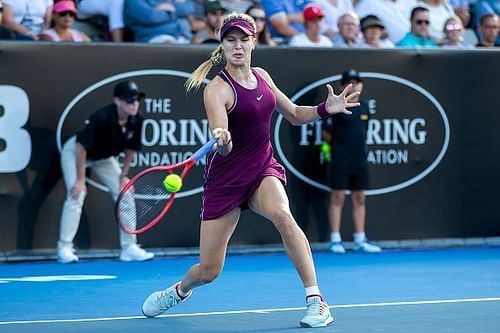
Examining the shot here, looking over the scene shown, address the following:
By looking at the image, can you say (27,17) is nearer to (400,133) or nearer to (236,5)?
(236,5)

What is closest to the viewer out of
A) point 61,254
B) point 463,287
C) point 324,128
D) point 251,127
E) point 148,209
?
point 251,127

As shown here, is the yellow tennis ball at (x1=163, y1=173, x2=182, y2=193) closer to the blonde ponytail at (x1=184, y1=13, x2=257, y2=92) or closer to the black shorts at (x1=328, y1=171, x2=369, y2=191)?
the blonde ponytail at (x1=184, y1=13, x2=257, y2=92)

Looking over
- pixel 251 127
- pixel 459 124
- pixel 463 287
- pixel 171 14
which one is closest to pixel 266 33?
pixel 171 14

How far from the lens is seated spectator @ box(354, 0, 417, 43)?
15.0m

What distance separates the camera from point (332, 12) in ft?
48.4

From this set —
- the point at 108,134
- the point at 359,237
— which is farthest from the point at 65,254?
the point at 359,237

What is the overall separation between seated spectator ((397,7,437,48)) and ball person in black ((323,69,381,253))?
200 centimetres

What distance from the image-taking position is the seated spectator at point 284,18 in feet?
46.4

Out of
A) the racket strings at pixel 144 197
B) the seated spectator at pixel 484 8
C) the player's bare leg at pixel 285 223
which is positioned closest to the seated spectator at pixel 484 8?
the seated spectator at pixel 484 8

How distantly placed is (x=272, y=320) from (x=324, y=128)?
5.31 meters

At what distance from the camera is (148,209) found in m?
8.66

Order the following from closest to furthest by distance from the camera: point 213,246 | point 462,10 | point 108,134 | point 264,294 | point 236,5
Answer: point 213,246 → point 264,294 → point 108,134 → point 236,5 → point 462,10

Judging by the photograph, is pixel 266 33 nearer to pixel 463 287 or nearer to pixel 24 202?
pixel 24 202

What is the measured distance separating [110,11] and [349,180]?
11.3 feet
